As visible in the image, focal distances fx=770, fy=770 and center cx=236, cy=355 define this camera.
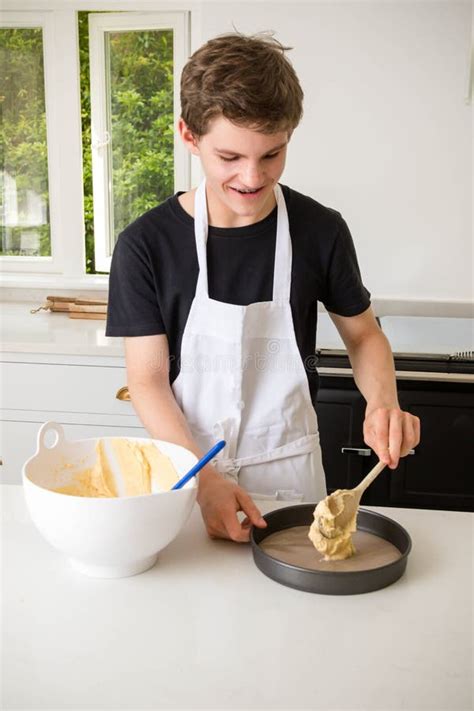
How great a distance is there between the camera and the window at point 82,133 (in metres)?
2.87

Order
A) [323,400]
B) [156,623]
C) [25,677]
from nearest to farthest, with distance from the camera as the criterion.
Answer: [25,677] < [156,623] < [323,400]

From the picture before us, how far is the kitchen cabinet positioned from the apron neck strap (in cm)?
77

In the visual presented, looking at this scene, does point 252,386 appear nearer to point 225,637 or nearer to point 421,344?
point 225,637

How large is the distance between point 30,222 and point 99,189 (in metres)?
0.32

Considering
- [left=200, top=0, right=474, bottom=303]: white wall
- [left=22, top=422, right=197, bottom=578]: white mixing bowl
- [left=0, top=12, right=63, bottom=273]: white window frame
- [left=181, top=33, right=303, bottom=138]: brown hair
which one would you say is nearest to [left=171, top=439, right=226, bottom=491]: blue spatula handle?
[left=22, top=422, right=197, bottom=578]: white mixing bowl

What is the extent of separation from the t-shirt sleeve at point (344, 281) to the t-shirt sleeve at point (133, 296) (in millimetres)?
342

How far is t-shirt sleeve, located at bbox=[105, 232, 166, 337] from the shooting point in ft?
4.72

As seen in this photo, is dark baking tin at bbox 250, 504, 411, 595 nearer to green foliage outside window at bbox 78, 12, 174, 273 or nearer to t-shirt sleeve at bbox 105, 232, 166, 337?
t-shirt sleeve at bbox 105, 232, 166, 337

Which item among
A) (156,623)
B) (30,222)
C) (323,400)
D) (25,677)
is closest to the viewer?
(25,677)

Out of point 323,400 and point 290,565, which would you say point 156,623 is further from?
point 323,400

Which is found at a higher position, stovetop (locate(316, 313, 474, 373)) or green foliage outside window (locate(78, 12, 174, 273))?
green foliage outside window (locate(78, 12, 174, 273))

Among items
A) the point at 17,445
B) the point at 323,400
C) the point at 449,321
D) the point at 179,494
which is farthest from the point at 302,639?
the point at 449,321

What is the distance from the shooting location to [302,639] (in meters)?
0.90

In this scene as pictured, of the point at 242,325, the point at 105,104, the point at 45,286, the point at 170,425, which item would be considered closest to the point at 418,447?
the point at 242,325
